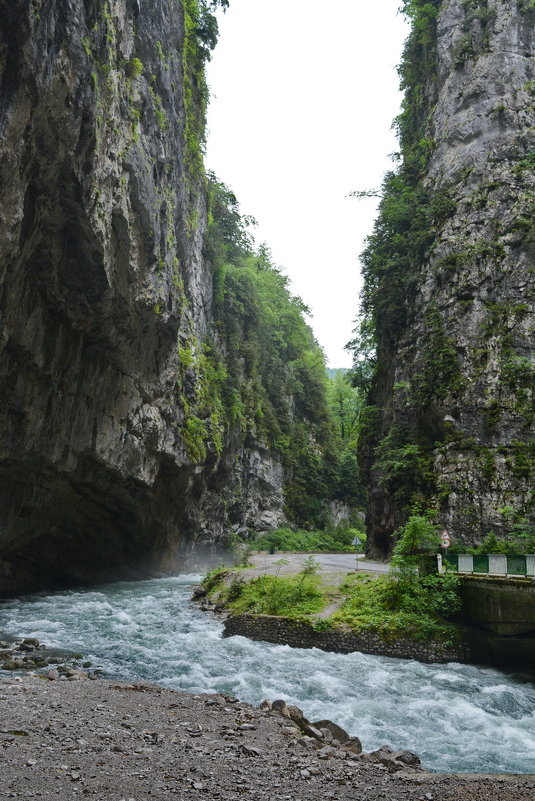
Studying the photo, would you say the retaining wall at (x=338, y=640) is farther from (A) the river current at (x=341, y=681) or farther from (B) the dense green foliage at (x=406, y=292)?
(B) the dense green foliage at (x=406, y=292)

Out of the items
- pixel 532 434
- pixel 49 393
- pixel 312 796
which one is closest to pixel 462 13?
pixel 532 434

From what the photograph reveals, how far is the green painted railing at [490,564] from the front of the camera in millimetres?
14409

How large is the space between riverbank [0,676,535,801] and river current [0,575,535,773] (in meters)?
1.33

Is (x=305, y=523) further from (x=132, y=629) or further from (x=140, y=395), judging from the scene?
(x=132, y=629)

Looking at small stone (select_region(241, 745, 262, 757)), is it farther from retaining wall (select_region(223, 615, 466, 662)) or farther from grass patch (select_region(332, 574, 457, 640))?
grass patch (select_region(332, 574, 457, 640))

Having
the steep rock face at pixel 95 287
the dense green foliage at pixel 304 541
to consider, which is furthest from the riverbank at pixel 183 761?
the dense green foliage at pixel 304 541

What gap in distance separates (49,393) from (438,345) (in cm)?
1686

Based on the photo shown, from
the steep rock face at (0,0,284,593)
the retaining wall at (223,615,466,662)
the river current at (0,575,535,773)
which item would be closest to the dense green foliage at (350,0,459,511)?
the steep rock face at (0,0,284,593)

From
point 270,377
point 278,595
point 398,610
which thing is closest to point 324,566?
point 278,595

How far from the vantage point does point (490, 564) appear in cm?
1527

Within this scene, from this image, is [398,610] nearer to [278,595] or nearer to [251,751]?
[278,595]

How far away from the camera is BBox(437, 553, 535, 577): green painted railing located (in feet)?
47.3

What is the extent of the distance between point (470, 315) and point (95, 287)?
1641 cm

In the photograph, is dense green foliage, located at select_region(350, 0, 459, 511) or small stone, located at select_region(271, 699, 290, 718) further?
dense green foliage, located at select_region(350, 0, 459, 511)
